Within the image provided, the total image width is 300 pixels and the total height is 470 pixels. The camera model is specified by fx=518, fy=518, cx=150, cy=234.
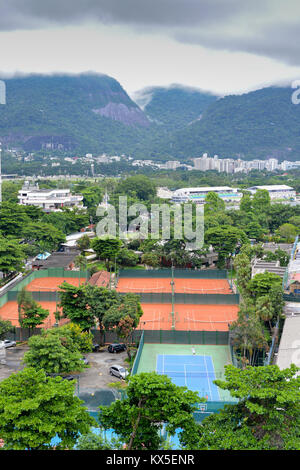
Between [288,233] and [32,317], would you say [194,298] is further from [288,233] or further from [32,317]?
[288,233]

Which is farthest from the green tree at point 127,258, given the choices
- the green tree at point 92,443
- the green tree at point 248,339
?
the green tree at point 92,443

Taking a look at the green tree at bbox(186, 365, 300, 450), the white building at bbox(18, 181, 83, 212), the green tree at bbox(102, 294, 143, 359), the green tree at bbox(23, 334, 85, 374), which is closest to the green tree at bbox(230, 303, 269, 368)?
the green tree at bbox(102, 294, 143, 359)

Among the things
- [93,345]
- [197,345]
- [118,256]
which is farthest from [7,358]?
[118,256]

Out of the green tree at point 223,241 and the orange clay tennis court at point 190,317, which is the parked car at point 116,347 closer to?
the orange clay tennis court at point 190,317

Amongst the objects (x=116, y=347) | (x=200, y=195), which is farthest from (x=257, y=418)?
(x=200, y=195)

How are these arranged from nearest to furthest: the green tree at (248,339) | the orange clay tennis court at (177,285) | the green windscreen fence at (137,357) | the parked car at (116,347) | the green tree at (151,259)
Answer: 1. the green windscreen fence at (137,357)
2. the green tree at (248,339)
3. the parked car at (116,347)
4. the orange clay tennis court at (177,285)
5. the green tree at (151,259)
